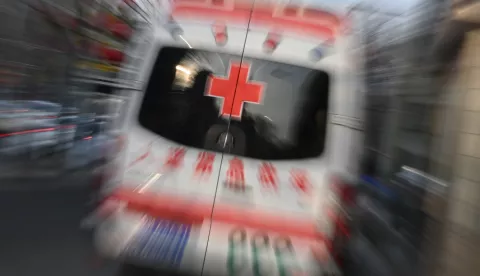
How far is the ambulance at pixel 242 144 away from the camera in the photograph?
1.03 meters

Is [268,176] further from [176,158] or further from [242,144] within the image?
[176,158]

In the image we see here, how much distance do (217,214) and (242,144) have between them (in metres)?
0.17

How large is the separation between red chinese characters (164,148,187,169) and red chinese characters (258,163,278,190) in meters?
0.18

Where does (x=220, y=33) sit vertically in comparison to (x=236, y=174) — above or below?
Result: above

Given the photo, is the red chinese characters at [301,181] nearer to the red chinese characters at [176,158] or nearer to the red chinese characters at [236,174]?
the red chinese characters at [236,174]

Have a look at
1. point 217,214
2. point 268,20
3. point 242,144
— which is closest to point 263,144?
point 242,144

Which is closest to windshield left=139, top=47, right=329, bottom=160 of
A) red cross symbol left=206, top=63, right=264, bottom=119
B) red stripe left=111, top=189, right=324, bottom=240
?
red cross symbol left=206, top=63, right=264, bottom=119

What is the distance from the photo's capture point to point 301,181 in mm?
1023

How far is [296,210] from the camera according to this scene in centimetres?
103

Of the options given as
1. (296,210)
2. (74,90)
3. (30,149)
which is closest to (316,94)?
(296,210)

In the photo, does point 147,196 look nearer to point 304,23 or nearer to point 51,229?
point 51,229

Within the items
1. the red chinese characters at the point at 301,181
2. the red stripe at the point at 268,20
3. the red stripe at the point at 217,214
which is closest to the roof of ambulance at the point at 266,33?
the red stripe at the point at 268,20

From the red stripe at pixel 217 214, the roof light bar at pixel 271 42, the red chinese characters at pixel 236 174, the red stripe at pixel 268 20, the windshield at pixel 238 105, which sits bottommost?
the red stripe at pixel 217 214

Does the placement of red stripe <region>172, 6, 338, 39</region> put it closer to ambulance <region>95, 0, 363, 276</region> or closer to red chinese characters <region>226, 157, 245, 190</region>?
ambulance <region>95, 0, 363, 276</region>
